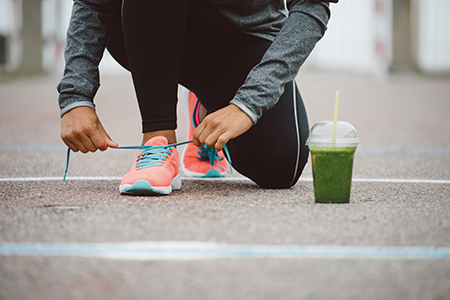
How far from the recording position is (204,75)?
1666 millimetres

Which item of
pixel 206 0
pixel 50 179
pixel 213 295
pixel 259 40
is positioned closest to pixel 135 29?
pixel 206 0

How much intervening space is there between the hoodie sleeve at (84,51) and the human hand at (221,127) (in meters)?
0.37

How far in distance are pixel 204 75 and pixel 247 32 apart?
199 millimetres

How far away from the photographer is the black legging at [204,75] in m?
1.48

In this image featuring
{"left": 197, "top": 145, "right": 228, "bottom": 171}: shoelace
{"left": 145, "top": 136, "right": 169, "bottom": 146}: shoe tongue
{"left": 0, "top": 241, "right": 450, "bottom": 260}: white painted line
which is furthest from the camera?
{"left": 197, "top": 145, "right": 228, "bottom": 171}: shoelace

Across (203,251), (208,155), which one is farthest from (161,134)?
(203,251)

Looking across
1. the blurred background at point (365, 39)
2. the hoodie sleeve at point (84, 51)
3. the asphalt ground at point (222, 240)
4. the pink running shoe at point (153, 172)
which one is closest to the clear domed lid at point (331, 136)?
the asphalt ground at point (222, 240)

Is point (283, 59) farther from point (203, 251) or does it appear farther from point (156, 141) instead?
point (203, 251)

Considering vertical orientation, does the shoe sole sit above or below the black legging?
below

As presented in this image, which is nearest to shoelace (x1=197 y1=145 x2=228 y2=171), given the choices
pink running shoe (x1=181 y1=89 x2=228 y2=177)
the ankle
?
pink running shoe (x1=181 y1=89 x2=228 y2=177)

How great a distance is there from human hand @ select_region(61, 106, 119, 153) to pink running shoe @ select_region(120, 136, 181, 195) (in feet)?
0.33

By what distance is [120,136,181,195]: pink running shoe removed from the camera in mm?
1356

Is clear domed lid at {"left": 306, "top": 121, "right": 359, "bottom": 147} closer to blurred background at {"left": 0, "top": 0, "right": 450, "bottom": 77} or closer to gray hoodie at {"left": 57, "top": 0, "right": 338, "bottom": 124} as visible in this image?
gray hoodie at {"left": 57, "top": 0, "right": 338, "bottom": 124}

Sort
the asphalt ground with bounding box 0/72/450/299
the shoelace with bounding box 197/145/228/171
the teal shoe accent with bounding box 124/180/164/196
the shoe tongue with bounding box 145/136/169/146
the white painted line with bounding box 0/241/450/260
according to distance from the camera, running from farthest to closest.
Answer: the shoelace with bounding box 197/145/228/171 < the shoe tongue with bounding box 145/136/169/146 < the teal shoe accent with bounding box 124/180/164/196 < the white painted line with bounding box 0/241/450/260 < the asphalt ground with bounding box 0/72/450/299
